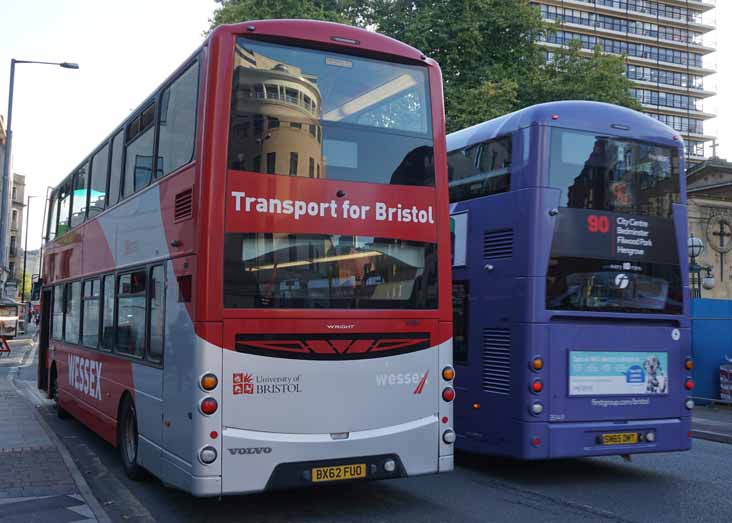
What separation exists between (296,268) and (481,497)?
3094 millimetres

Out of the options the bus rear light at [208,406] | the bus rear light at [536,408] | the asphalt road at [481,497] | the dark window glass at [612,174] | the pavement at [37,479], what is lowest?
the asphalt road at [481,497]

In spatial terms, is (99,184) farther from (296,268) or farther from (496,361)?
(496,361)

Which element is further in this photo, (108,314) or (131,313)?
(108,314)

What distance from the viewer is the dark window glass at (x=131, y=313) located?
28.2 ft

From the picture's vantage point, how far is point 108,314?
10188mm

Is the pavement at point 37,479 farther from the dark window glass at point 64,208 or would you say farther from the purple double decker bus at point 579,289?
the purple double decker bus at point 579,289

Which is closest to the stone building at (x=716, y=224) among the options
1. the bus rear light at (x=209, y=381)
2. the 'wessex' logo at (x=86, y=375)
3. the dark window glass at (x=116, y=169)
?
the 'wessex' logo at (x=86, y=375)

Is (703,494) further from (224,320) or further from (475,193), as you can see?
(224,320)

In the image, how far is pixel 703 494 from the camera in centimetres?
848

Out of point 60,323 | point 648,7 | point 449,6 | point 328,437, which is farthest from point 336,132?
point 648,7

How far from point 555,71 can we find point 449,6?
444 cm

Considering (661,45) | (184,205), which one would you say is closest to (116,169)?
(184,205)

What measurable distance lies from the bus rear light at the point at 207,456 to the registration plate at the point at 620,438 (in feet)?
14.4

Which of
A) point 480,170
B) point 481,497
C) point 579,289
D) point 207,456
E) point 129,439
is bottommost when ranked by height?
point 481,497
